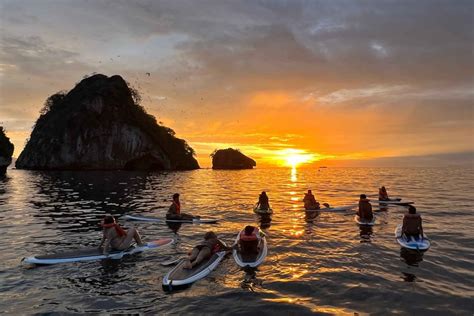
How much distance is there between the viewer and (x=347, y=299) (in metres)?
12.5

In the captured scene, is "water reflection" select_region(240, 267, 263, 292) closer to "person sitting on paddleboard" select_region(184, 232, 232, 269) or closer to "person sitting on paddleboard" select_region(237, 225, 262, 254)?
"person sitting on paddleboard" select_region(237, 225, 262, 254)

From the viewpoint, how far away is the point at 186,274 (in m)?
14.0

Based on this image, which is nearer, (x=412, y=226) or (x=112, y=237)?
(x=112, y=237)

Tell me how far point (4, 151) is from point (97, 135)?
27.5 meters

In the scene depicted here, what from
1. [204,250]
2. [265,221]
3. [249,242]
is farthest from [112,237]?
[265,221]

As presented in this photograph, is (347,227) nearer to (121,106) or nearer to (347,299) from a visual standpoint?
(347,299)

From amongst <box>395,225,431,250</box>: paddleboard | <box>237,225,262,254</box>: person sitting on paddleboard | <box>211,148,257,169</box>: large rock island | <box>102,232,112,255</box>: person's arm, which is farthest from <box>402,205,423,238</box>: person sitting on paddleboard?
<box>211,148,257,169</box>: large rock island

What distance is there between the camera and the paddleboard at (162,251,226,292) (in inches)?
521

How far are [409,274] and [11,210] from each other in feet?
110

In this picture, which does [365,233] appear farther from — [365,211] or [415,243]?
[415,243]

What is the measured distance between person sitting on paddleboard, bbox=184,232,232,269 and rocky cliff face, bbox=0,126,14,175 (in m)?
96.3

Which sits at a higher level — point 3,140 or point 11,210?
point 3,140

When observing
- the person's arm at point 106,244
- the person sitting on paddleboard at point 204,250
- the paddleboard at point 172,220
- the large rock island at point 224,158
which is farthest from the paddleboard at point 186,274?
the large rock island at point 224,158

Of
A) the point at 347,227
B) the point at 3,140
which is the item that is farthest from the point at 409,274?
the point at 3,140
